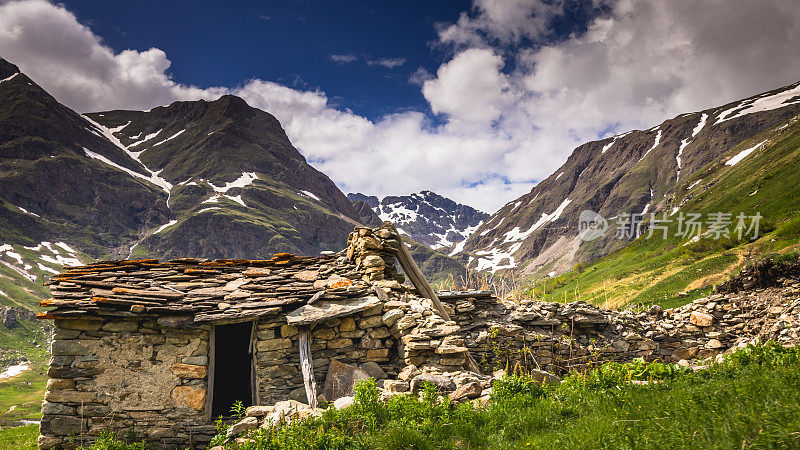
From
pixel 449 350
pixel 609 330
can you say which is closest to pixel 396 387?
pixel 449 350

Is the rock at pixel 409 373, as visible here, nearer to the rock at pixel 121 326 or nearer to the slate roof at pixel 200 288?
the slate roof at pixel 200 288

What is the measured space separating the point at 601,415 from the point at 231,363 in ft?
40.4

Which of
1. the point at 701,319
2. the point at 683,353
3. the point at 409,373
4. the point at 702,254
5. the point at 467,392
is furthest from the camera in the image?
the point at 702,254

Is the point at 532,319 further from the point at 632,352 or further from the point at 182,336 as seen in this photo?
the point at 182,336

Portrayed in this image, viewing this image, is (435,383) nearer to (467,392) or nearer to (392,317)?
(467,392)

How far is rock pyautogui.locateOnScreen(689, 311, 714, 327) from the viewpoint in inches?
584

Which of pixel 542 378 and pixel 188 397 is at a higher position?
pixel 542 378

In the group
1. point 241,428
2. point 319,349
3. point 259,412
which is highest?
point 319,349

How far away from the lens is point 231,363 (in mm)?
13219

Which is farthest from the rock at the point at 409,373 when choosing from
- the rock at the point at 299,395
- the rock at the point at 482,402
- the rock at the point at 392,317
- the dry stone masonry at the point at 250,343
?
the rock at the point at 299,395

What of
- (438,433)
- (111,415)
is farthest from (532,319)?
(111,415)

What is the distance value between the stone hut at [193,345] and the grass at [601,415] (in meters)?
2.93

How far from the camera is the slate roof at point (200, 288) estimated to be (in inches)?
360

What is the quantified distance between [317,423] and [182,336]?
18.6ft
